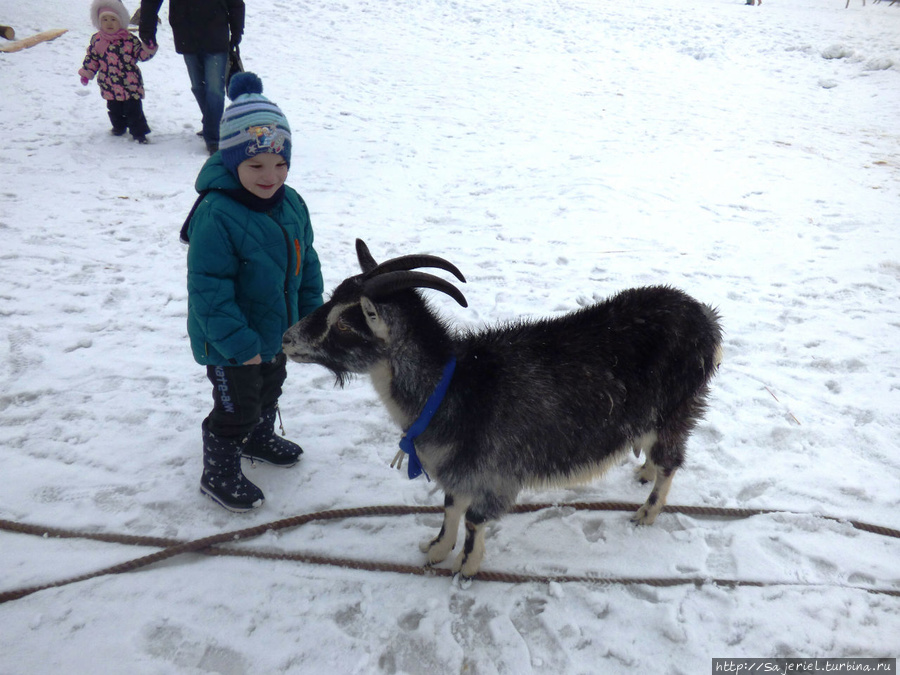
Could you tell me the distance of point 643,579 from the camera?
296 cm

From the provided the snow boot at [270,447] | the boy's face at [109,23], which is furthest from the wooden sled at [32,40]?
the snow boot at [270,447]

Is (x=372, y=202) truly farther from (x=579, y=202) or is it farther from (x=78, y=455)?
(x=78, y=455)

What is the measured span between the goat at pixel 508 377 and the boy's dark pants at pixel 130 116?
291 inches

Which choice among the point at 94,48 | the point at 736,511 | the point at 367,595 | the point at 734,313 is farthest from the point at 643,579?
the point at 94,48

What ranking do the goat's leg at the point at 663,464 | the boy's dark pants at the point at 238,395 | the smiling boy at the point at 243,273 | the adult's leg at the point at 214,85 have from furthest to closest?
1. the adult's leg at the point at 214,85
2. the goat's leg at the point at 663,464
3. the boy's dark pants at the point at 238,395
4. the smiling boy at the point at 243,273

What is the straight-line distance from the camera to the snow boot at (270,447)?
3611 mm

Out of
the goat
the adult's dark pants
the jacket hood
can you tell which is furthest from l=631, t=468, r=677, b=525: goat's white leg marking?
the adult's dark pants

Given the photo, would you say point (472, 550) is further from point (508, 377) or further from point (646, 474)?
point (646, 474)

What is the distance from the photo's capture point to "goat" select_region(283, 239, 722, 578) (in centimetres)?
270

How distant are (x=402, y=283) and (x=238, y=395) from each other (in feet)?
3.98

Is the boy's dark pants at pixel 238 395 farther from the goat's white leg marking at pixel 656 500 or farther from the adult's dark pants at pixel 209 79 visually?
the adult's dark pants at pixel 209 79

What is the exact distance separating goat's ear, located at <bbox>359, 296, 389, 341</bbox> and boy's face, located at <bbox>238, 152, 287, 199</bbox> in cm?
77

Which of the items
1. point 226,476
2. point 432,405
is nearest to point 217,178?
point 432,405

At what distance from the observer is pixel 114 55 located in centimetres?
793
